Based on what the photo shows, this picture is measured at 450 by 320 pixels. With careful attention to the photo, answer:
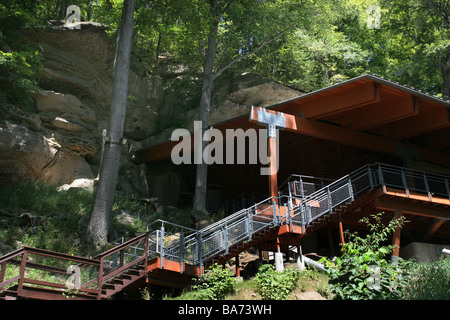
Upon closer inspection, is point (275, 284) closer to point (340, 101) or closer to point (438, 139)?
point (340, 101)

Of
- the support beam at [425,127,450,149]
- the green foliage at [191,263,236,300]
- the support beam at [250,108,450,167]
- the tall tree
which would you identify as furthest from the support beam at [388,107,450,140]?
the green foliage at [191,263,236,300]

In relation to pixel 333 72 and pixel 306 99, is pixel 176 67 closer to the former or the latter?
pixel 333 72

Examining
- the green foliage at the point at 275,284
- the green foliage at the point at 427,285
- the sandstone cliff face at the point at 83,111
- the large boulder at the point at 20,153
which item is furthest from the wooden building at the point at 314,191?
the large boulder at the point at 20,153

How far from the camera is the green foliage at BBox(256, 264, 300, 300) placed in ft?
37.1

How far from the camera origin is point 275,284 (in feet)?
37.5

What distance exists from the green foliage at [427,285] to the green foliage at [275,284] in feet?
10.3

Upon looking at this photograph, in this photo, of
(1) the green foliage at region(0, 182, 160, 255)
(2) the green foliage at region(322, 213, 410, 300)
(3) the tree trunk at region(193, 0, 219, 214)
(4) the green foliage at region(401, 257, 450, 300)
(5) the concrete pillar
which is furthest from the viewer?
(3) the tree trunk at region(193, 0, 219, 214)

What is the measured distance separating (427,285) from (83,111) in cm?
1773

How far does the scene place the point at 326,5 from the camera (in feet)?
85.7

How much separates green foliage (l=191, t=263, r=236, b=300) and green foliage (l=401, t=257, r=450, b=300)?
449 cm

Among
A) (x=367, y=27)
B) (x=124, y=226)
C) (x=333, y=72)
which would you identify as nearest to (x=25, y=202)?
(x=124, y=226)

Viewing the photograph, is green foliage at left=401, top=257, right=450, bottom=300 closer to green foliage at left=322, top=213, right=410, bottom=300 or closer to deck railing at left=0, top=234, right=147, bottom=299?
green foliage at left=322, top=213, right=410, bottom=300

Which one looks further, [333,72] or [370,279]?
[333,72]

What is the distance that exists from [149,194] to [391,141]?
12.4m
